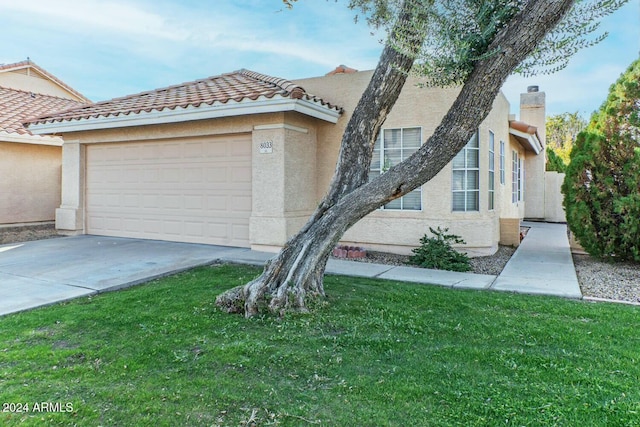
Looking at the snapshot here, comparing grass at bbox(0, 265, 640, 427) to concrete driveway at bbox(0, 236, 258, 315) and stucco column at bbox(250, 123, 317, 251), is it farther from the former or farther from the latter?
stucco column at bbox(250, 123, 317, 251)

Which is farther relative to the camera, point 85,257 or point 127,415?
point 85,257

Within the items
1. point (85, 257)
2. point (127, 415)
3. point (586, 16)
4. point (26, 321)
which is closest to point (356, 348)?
point (127, 415)

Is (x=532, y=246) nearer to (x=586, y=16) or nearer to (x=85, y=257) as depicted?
(x=586, y=16)

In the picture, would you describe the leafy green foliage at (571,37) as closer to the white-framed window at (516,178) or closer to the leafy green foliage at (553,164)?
the white-framed window at (516,178)

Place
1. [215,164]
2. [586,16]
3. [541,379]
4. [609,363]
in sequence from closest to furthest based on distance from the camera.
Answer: [541,379] → [609,363] → [586,16] → [215,164]

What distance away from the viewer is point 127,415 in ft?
9.52

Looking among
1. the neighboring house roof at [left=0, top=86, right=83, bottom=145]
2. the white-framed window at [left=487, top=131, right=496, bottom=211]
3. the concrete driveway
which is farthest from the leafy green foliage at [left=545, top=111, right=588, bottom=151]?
the neighboring house roof at [left=0, top=86, right=83, bottom=145]

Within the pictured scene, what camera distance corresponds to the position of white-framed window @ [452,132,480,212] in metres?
9.39

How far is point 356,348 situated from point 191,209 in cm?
807

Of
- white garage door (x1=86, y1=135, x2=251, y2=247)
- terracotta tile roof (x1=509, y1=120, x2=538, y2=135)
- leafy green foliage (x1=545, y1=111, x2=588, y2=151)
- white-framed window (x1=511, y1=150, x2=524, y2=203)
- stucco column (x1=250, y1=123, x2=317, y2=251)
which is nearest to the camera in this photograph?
stucco column (x1=250, y1=123, x2=317, y2=251)

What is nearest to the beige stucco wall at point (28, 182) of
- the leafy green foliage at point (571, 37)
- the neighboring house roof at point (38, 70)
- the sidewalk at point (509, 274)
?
the neighboring house roof at point (38, 70)

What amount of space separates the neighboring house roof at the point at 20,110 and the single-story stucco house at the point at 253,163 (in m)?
1.13

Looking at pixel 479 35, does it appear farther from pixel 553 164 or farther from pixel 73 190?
pixel 553 164

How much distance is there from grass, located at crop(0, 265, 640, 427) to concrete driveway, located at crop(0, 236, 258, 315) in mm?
907
